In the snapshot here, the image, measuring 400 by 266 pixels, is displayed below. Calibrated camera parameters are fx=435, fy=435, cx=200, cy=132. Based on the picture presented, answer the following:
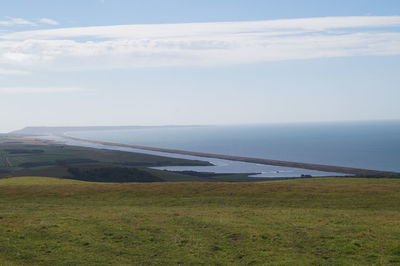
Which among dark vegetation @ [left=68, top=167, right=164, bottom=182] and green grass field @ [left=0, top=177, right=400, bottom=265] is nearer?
green grass field @ [left=0, top=177, right=400, bottom=265]

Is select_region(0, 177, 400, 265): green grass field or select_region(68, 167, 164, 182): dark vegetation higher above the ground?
select_region(0, 177, 400, 265): green grass field

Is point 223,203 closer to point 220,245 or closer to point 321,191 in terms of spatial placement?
point 321,191

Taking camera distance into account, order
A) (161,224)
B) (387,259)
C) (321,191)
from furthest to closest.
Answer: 1. (321,191)
2. (161,224)
3. (387,259)

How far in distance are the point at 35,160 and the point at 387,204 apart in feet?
599

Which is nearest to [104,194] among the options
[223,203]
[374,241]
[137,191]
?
[137,191]

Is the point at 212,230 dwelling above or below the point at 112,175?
above

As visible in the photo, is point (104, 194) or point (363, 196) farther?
point (104, 194)

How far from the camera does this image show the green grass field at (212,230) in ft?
64.6

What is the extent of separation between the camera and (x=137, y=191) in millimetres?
44219

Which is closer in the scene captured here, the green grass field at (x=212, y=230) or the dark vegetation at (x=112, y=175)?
the green grass field at (x=212, y=230)

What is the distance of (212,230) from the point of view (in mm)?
24562

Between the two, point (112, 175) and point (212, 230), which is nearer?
point (212, 230)

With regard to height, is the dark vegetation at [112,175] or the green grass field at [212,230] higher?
the green grass field at [212,230]

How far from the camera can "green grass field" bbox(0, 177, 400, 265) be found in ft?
64.6
